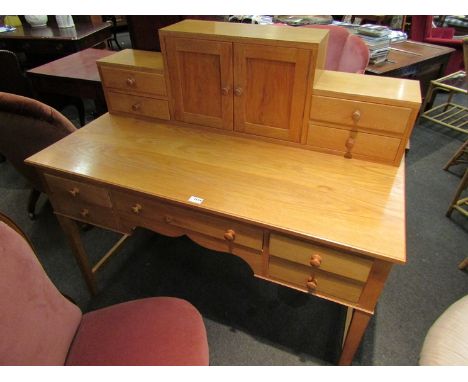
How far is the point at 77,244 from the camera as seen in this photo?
1546 mm

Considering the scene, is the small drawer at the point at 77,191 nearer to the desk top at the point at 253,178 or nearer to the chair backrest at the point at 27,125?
the desk top at the point at 253,178

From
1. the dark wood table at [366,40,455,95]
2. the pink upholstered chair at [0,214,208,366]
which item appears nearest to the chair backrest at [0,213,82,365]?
the pink upholstered chair at [0,214,208,366]

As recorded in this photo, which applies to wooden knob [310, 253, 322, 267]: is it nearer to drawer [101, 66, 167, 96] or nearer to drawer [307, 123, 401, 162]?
drawer [307, 123, 401, 162]

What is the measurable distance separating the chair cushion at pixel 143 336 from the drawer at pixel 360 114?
2.84 ft

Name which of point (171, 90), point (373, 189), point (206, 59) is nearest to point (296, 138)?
point (373, 189)

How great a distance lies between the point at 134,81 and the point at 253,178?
75 centimetres

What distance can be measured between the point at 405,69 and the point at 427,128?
1166 mm

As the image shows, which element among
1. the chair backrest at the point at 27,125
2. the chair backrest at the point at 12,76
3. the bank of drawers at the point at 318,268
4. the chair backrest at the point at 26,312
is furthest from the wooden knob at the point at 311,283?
the chair backrest at the point at 12,76

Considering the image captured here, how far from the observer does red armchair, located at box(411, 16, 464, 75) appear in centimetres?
359

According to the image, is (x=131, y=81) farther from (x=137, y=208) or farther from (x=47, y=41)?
(x=47, y=41)

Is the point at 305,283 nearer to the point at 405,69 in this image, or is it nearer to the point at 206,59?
the point at 206,59

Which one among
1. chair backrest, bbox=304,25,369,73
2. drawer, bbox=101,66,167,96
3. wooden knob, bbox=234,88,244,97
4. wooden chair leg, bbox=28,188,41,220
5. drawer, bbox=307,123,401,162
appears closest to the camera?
drawer, bbox=307,123,401,162

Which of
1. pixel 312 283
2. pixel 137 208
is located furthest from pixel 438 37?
pixel 137 208
